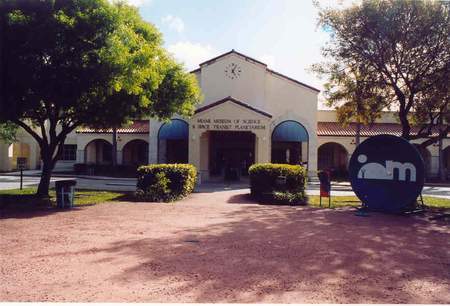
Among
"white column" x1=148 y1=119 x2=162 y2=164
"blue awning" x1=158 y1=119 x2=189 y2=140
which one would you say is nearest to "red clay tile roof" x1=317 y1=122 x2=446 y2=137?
"blue awning" x1=158 y1=119 x2=189 y2=140

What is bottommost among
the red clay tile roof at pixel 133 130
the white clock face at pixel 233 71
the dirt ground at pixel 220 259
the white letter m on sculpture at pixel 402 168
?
the dirt ground at pixel 220 259

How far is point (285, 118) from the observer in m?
31.3

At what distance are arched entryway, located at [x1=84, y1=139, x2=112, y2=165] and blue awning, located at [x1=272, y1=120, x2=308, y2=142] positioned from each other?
659 inches

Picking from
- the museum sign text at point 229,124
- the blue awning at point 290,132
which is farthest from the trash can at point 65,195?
the blue awning at point 290,132

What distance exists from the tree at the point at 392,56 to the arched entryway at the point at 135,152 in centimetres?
2294

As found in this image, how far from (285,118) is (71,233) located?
79.5 feet

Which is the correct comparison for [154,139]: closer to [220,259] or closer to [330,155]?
[330,155]

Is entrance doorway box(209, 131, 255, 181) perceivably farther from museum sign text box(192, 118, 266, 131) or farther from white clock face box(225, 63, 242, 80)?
white clock face box(225, 63, 242, 80)

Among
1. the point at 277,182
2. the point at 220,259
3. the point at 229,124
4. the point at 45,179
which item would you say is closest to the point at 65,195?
the point at 45,179

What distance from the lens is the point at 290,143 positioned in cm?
3344

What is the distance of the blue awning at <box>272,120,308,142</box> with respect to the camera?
99.4 ft

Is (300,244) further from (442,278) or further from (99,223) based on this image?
(99,223)

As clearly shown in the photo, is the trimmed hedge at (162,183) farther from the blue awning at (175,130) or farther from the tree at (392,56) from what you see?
the blue awning at (175,130)

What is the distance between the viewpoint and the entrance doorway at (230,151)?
104ft
